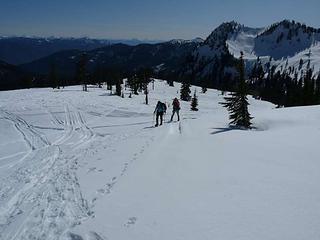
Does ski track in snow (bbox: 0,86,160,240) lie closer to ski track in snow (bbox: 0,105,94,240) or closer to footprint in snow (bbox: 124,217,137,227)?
ski track in snow (bbox: 0,105,94,240)

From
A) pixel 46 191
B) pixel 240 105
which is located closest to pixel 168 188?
pixel 46 191

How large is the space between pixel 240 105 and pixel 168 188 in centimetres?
1930

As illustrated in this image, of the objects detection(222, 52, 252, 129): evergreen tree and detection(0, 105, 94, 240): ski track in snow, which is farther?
detection(222, 52, 252, 129): evergreen tree

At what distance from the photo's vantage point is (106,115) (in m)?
39.4

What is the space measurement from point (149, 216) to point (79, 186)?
4171 mm

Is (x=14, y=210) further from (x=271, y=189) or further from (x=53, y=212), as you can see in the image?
(x=271, y=189)

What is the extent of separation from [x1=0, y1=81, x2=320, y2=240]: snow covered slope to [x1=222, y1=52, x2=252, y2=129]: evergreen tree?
6204mm

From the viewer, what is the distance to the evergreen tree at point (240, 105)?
27422 millimetres

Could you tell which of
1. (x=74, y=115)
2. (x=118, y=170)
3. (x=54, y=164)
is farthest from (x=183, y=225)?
(x=74, y=115)

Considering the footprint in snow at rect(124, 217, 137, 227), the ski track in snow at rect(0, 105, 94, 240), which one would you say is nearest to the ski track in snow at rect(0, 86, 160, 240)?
the ski track in snow at rect(0, 105, 94, 240)

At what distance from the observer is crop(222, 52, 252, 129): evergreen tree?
27.4 meters

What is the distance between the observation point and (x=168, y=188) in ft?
34.7

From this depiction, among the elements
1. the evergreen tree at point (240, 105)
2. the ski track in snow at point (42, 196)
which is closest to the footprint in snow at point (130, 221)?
the ski track in snow at point (42, 196)

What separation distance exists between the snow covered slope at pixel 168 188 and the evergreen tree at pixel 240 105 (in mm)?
6204
